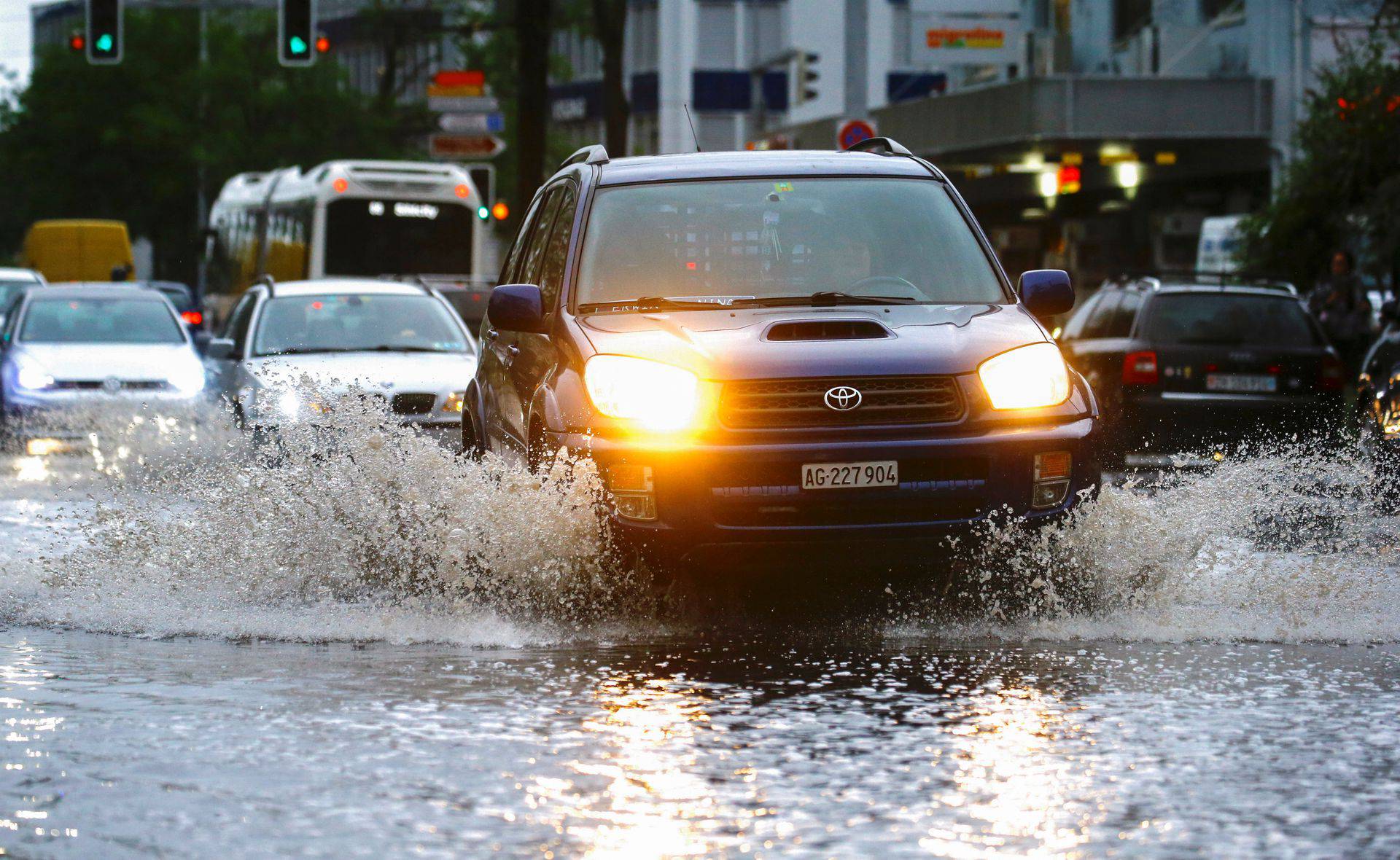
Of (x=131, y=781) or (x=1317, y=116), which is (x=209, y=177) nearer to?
(x=1317, y=116)

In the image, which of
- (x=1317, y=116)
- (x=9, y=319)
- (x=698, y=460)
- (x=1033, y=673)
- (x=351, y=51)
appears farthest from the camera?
(x=351, y=51)

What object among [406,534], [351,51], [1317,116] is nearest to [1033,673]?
[406,534]

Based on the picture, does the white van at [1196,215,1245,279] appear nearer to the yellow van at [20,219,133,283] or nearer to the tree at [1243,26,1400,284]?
the tree at [1243,26,1400,284]

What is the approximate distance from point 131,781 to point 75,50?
2988cm

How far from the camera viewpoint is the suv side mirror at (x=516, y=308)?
9.29 meters

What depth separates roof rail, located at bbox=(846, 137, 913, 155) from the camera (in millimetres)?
10617

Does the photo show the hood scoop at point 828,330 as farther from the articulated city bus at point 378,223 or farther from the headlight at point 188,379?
the articulated city bus at point 378,223

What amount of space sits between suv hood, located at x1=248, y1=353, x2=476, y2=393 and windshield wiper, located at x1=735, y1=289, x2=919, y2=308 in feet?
21.3

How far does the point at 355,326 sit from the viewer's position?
669 inches

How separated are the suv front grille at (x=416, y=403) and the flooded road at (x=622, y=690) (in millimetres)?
4454

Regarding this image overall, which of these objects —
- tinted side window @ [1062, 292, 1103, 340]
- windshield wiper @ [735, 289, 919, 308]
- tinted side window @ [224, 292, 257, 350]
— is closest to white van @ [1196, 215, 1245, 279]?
tinted side window @ [1062, 292, 1103, 340]

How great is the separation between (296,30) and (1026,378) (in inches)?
881

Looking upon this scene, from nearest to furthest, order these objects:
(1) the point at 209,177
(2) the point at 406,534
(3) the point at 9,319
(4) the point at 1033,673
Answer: (4) the point at 1033,673 < (2) the point at 406,534 < (3) the point at 9,319 < (1) the point at 209,177

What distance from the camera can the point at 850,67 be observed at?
1117 inches
